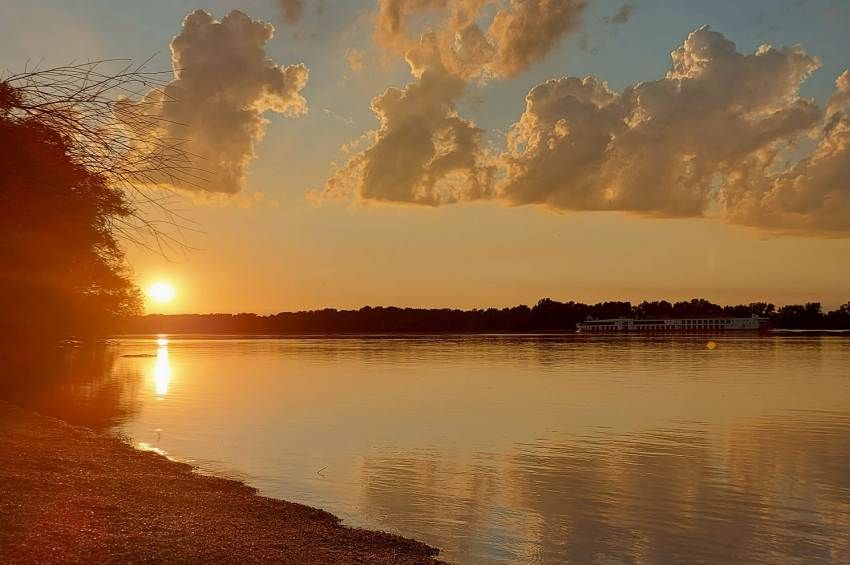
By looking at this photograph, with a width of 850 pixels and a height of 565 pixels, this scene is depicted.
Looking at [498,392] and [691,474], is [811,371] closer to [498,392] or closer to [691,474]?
[498,392]

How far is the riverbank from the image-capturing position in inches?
545

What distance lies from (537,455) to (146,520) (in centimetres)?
2412

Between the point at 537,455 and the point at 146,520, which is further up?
the point at 146,520

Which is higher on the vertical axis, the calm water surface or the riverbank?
the riverbank

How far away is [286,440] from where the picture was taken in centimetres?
4259

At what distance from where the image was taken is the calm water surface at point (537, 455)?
2262 centimetres

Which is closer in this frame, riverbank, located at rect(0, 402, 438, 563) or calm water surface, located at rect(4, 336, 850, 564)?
riverbank, located at rect(0, 402, 438, 563)

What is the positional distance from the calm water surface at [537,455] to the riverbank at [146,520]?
8.97 ft

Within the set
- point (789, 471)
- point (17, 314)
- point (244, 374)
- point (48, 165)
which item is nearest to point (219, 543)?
point (48, 165)

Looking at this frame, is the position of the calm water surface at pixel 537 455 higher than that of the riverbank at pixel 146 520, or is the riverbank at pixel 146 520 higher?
the riverbank at pixel 146 520

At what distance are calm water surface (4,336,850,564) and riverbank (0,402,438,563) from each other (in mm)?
2736

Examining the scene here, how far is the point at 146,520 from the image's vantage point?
668 inches

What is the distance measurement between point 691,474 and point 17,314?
52.6 meters

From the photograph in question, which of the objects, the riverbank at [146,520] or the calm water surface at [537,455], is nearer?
the riverbank at [146,520]
